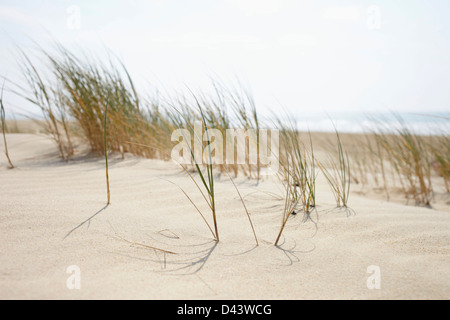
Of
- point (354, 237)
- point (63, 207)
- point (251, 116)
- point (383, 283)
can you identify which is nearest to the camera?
point (383, 283)

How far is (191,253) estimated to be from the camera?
123cm

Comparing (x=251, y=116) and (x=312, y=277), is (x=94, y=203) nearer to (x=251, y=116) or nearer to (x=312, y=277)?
(x=312, y=277)

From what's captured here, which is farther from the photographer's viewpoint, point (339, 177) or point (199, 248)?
point (339, 177)

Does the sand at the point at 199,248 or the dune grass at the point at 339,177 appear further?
the dune grass at the point at 339,177

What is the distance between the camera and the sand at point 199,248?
1.01 m

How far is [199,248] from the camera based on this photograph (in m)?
1.28

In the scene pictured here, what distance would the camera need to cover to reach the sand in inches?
39.9

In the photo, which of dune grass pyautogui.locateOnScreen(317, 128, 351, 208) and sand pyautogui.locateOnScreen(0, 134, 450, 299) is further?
dune grass pyautogui.locateOnScreen(317, 128, 351, 208)
